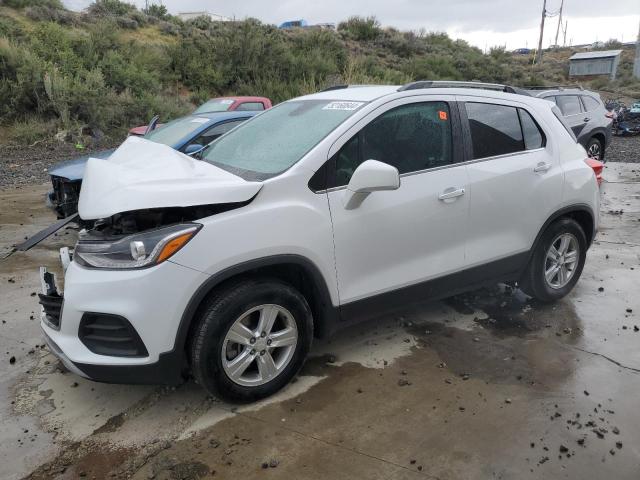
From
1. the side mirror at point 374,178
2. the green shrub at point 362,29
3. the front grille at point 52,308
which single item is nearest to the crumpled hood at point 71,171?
the front grille at point 52,308

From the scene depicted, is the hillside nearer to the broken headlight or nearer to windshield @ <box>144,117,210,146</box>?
windshield @ <box>144,117,210,146</box>

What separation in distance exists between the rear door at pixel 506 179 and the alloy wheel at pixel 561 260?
406 mm

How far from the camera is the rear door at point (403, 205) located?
3424 mm

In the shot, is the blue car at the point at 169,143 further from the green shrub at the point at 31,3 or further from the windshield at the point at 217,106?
the green shrub at the point at 31,3

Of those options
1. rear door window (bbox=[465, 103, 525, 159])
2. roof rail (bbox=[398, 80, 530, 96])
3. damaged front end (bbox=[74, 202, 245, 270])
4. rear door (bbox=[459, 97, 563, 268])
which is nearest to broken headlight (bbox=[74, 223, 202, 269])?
damaged front end (bbox=[74, 202, 245, 270])

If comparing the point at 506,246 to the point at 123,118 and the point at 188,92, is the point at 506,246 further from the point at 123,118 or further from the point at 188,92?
the point at 188,92

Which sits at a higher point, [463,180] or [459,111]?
[459,111]

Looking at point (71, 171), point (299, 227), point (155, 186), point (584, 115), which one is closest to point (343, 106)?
point (299, 227)

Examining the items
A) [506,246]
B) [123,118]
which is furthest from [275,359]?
[123,118]

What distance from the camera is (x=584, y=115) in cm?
1131

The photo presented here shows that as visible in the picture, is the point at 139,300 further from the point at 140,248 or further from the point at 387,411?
the point at 387,411

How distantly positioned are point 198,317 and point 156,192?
2.38 feet

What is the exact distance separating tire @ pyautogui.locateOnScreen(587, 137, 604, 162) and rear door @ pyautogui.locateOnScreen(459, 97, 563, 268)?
823cm

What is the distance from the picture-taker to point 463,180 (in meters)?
3.86
